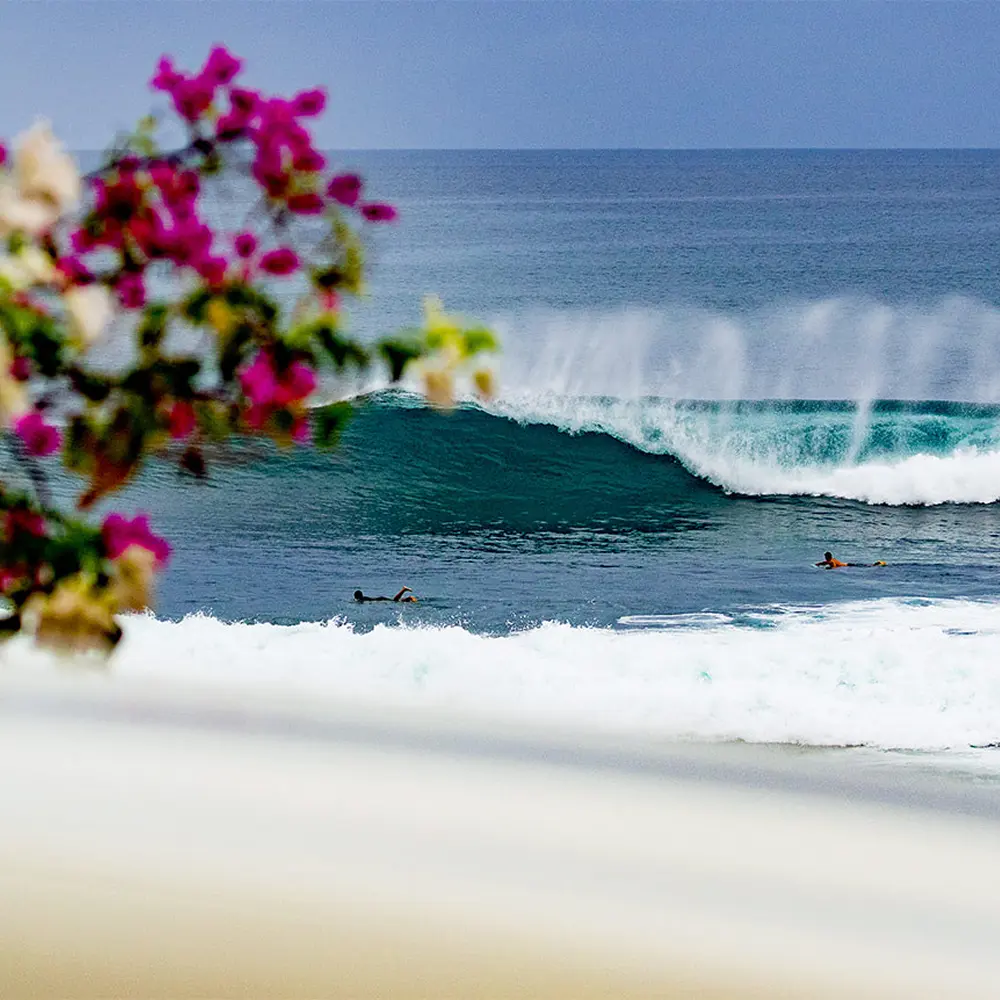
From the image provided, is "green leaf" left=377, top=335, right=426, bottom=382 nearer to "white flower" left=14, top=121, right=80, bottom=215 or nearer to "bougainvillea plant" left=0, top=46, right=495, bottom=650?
"bougainvillea plant" left=0, top=46, right=495, bottom=650

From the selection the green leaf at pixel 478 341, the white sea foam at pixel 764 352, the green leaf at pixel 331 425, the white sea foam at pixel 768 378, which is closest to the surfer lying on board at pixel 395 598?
the white sea foam at pixel 768 378

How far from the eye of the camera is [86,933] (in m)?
4.21

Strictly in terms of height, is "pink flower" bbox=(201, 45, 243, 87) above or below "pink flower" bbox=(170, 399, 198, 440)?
above

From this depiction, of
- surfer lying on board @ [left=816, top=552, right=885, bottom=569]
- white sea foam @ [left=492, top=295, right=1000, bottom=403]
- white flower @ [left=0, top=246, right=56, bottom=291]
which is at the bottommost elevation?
white flower @ [left=0, top=246, right=56, bottom=291]

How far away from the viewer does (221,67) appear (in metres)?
1.44

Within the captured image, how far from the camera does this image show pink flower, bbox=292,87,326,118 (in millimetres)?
1436

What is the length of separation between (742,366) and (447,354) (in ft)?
88.3

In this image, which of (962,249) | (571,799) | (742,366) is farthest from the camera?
(962,249)

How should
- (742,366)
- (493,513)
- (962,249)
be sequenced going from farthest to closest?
(962,249)
(742,366)
(493,513)

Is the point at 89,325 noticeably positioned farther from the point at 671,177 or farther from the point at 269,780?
the point at 671,177

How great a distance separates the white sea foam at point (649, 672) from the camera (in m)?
6.73

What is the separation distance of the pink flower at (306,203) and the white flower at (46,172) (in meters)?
0.21

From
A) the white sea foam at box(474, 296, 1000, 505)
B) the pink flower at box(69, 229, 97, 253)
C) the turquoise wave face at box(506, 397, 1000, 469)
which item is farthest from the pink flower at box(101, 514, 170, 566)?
the turquoise wave face at box(506, 397, 1000, 469)

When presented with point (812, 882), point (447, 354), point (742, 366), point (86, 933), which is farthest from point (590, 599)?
point (742, 366)
